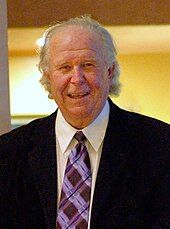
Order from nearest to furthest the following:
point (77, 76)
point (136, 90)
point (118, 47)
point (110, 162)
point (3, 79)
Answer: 1. point (77, 76)
2. point (110, 162)
3. point (3, 79)
4. point (118, 47)
5. point (136, 90)

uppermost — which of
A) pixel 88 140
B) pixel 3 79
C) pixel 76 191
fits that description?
pixel 3 79

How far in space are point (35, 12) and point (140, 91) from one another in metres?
1.34

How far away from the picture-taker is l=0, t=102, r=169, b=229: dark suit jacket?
1540mm

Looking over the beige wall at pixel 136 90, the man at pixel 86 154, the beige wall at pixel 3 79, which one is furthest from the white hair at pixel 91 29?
the beige wall at pixel 136 90

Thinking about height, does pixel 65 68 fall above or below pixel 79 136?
above

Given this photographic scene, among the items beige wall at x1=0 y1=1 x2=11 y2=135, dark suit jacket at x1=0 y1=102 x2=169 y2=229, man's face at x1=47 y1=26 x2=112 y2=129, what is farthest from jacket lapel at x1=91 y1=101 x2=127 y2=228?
beige wall at x1=0 y1=1 x2=11 y2=135

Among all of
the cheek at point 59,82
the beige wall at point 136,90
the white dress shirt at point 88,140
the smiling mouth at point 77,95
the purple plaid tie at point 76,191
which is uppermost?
the beige wall at point 136,90

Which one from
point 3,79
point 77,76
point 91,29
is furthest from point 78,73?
point 3,79

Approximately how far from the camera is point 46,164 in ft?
5.30

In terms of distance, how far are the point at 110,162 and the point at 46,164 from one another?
6.8 inches

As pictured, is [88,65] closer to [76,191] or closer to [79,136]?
[79,136]

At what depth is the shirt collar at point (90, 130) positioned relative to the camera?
62.5 inches

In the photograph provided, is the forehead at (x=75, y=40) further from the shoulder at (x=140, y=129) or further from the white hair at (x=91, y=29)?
the shoulder at (x=140, y=129)

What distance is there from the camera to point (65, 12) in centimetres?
313
